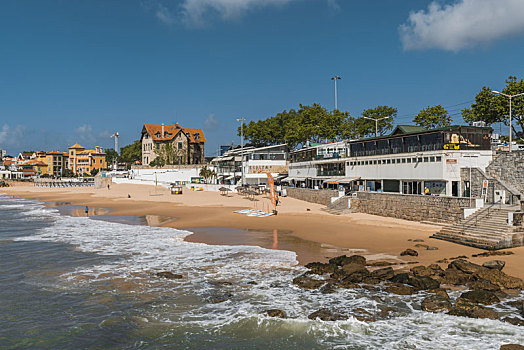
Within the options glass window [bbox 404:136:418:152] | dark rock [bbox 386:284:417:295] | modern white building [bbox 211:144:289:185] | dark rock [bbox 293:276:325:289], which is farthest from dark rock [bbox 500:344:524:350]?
modern white building [bbox 211:144:289:185]

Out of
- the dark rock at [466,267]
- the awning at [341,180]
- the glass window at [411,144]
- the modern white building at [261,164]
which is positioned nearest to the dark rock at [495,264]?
the dark rock at [466,267]

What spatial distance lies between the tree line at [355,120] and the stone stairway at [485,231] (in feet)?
78.9

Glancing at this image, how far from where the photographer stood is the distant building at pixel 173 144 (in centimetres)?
11038

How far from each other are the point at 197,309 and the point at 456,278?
42.2 ft

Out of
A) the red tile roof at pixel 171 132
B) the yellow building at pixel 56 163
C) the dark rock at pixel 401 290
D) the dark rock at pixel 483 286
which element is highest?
the red tile roof at pixel 171 132

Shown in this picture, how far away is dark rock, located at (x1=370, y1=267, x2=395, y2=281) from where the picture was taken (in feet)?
63.4

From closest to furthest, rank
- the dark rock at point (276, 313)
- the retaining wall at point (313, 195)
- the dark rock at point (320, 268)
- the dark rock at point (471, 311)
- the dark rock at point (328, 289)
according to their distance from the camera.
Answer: the dark rock at point (471, 311), the dark rock at point (276, 313), the dark rock at point (328, 289), the dark rock at point (320, 268), the retaining wall at point (313, 195)

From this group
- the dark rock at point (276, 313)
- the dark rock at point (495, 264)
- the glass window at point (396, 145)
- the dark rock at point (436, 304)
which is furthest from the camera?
the glass window at point (396, 145)

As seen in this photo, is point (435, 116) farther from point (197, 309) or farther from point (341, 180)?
point (197, 309)

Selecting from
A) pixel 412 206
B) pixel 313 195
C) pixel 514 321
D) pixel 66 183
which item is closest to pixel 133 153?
pixel 66 183

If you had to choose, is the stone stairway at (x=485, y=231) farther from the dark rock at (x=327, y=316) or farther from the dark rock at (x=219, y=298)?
the dark rock at (x=219, y=298)

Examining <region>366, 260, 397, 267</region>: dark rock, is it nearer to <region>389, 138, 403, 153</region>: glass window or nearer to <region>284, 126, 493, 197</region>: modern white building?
<region>284, 126, 493, 197</region>: modern white building

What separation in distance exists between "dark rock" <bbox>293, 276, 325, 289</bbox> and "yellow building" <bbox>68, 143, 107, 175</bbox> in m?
167

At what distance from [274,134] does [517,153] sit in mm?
73876
